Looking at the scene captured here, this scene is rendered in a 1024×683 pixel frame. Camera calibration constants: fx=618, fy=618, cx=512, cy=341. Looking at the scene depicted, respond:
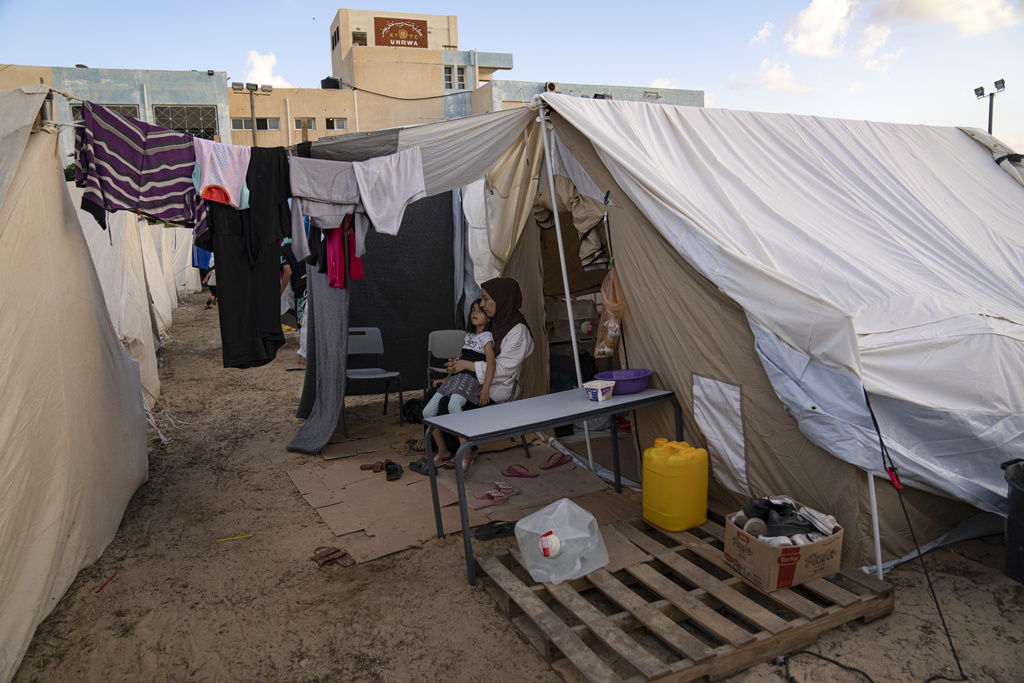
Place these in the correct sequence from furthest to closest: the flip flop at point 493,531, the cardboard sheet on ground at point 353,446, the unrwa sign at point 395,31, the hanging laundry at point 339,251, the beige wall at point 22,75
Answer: the unrwa sign at point 395,31, the beige wall at point 22,75, the cardboard sheet on ground at point 353,446, the hanging laundry at point 339,251, the flip flop at point 493,531

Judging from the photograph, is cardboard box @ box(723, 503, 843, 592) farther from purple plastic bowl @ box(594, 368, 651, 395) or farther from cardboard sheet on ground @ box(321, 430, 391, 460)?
cardboard sheet on ground @ box(321, 430, 391, 460)

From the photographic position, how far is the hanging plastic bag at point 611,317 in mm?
3664

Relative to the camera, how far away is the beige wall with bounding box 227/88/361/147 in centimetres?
2289

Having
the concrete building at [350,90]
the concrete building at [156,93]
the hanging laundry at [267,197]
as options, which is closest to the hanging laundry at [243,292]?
the hanging laundry at [267,197]

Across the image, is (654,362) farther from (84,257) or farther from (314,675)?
(84,257)

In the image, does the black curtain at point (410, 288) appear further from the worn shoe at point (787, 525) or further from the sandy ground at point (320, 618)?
the worn shoe at point (787, 525)

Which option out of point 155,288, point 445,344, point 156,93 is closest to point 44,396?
point 445,344

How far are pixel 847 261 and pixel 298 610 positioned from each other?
314 centimetres

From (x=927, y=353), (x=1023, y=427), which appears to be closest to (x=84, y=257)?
(x=927, y=353)

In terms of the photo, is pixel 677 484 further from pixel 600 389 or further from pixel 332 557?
pixel 332 557

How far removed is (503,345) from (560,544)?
1.90m

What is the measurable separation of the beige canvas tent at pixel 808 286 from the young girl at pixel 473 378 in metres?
0.67

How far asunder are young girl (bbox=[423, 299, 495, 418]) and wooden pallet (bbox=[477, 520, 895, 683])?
60.5 inches

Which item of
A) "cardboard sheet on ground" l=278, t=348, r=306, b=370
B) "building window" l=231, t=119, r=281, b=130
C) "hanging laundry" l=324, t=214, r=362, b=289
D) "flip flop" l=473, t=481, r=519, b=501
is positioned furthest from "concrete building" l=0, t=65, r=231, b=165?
"flip flop" l=473, t=481, r=519, b=501
